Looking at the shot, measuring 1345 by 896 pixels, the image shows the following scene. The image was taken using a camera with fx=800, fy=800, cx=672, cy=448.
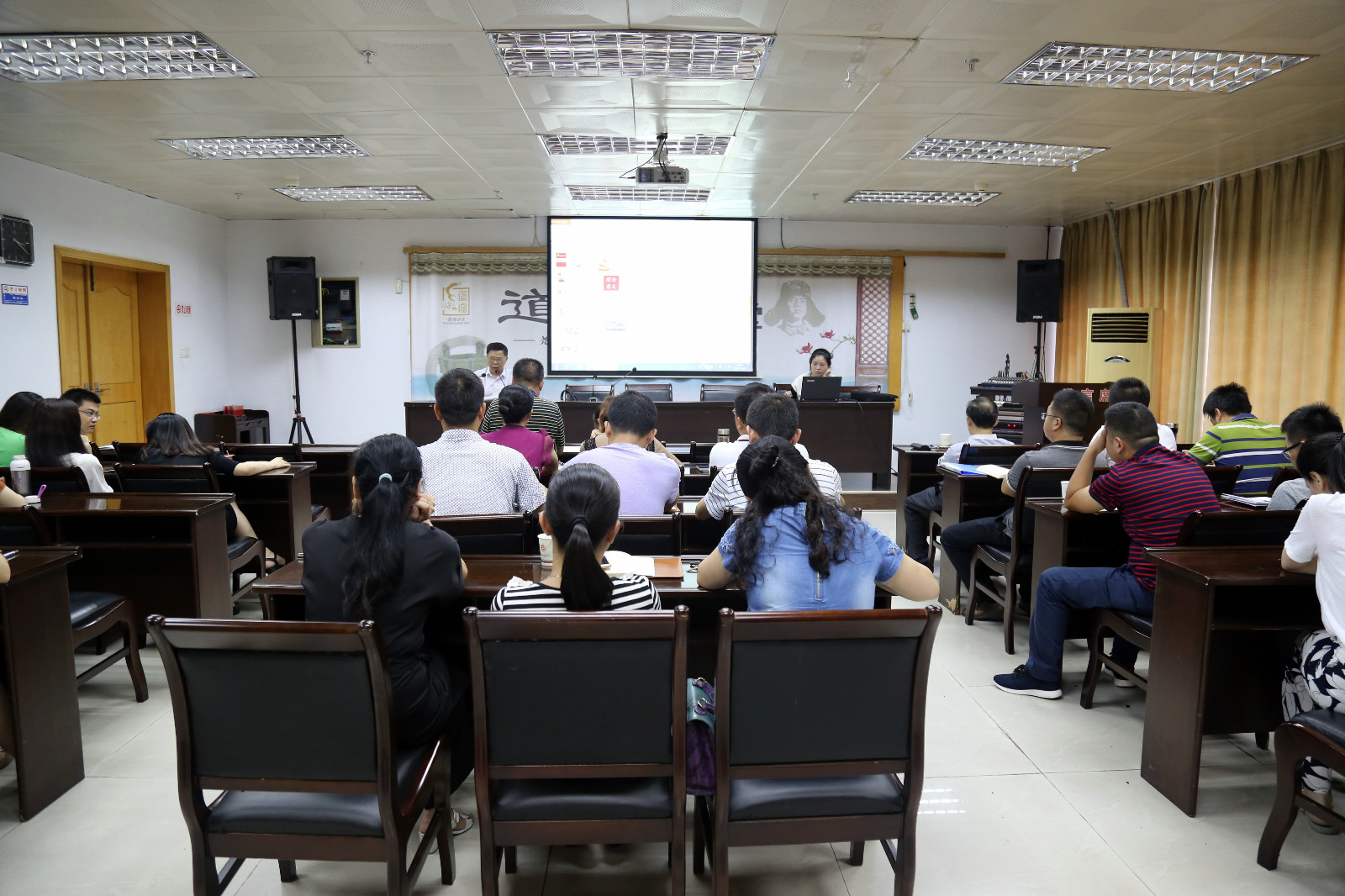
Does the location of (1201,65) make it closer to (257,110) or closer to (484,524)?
(484,524)

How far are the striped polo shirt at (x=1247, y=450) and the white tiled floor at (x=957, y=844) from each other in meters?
1.50

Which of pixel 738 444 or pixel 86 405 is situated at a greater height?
pixel 86 405

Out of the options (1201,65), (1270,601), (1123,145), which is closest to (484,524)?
(1270,601)

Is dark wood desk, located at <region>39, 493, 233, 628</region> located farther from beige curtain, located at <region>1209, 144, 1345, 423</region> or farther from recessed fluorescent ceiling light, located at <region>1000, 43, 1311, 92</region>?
beige curtain, located at <region>1209, 144, 1345, 423</region>

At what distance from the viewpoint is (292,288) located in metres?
8.32

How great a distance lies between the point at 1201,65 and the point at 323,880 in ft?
16.3

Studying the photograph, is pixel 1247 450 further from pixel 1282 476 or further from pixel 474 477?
pixel 474 477

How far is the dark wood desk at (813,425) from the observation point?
7117mm

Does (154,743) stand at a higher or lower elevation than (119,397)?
lower

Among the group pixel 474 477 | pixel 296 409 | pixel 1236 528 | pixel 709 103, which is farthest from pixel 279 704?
pixel 296 409

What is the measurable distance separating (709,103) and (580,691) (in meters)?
3.94

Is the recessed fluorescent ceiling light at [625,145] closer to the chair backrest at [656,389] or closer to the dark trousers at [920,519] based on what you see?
the chair backrest at [656,389]

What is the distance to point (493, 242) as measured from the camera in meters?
8.65

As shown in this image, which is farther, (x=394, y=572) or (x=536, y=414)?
(x=536, y=414)
